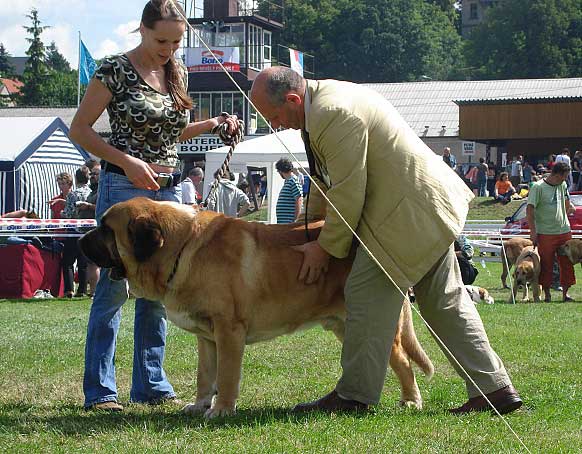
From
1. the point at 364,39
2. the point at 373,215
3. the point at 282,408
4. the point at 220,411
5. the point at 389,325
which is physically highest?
the point at 364,39

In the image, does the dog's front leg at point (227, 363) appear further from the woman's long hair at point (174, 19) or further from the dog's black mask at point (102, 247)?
the woman's long hair at point (174, 19)

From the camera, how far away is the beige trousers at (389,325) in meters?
4.63

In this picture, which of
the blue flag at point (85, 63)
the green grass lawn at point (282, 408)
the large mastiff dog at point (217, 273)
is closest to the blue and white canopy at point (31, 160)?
the blue flag at point (85, 63)

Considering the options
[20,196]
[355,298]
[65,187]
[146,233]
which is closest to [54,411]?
[146,233]

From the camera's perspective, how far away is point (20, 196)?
19.2 m

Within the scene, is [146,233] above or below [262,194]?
above

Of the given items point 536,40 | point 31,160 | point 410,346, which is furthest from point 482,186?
point 536,40

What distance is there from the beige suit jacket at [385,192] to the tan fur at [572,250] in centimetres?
979

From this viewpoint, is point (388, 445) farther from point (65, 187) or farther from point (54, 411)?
point (65, 187)

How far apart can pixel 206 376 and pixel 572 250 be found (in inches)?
Result: 398

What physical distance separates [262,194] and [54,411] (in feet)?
107

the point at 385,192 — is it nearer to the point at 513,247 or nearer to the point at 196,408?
the point at 196,408

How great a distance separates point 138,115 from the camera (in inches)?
193

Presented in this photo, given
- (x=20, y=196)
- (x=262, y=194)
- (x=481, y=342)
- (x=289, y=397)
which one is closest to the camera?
(x=481, y=342)
